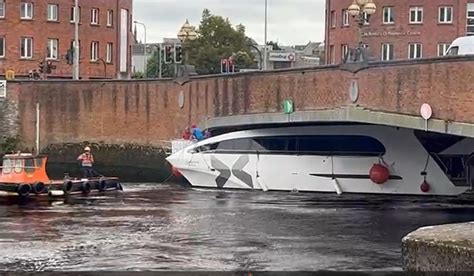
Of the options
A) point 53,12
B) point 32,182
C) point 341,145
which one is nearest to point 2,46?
point 53,12

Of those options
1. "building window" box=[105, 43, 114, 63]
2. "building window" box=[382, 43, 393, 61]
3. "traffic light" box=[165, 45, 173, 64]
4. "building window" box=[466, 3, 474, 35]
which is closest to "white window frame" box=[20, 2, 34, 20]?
"building window" box=[105, 43, 114, 63]

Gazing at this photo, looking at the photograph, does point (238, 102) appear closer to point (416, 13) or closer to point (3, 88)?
point (3, 88)

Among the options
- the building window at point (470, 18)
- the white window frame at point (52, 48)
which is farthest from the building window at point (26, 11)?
the building window at point (470, 18)

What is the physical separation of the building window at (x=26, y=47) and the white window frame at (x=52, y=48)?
4.40ft

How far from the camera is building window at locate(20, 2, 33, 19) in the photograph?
241 ft

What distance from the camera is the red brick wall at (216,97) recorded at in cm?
3506

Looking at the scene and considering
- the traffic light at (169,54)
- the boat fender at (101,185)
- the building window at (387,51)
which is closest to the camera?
the boat fender at (101,185)

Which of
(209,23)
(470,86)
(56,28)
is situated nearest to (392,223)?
(470,86)

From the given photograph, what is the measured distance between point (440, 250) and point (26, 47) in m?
62.3

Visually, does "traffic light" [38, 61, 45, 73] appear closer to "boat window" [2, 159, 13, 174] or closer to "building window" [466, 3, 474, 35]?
"boat window" [2, 159, 13, 174]

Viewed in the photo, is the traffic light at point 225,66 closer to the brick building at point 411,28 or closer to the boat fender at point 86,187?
the brick building at point 411,28

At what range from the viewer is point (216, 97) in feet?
171

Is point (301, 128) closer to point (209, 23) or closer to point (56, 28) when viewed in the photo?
point (56, 28)

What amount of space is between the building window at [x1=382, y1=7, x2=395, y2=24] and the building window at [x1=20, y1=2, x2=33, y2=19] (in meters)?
25.0
